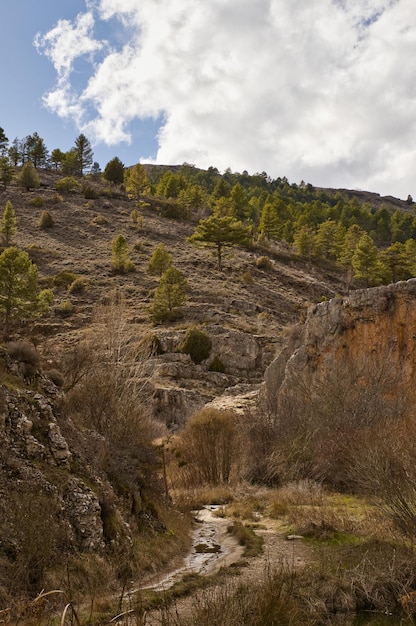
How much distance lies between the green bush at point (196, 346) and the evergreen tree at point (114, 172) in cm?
6224

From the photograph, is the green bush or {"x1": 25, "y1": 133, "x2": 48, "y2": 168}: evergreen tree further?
{"x1": 25, "y1": 133, "x2": 48, "y2": 168}: evergreen tree

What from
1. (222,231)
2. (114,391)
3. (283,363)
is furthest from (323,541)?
(222,231)

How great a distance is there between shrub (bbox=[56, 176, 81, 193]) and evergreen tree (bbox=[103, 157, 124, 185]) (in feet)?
31.2

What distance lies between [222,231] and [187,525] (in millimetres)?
47883

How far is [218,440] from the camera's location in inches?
1042

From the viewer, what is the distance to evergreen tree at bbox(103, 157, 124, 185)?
→ 95062 mm

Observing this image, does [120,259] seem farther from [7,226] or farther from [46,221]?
[46,221]

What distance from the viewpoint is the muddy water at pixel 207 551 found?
10422 mm

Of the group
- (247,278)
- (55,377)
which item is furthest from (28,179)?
(55,377)

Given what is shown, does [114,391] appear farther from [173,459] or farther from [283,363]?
[283,363]

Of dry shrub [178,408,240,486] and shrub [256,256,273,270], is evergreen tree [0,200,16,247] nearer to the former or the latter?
shrub [256,256,273,270]

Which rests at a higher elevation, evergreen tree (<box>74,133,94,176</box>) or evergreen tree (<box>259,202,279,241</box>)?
evergreen tree (<box>74,133,94,176</box>)

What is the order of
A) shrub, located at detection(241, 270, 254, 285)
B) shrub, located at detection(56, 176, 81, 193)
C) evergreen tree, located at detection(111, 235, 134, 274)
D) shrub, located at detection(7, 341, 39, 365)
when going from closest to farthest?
1. shrub, located at detection(7, 341, 39, 365)
2. evergreen tree, located at detection(111, 235, 134, 274)
3. shrub, located at detection(241, 270, 254, 285)
4. shrub, located at detection(56, 176, 81, 193)

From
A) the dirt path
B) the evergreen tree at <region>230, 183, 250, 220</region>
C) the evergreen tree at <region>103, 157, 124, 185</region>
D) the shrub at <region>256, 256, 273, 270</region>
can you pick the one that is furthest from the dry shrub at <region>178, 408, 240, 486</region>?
the evergreen tree at <region>103, 157, 124, 185</region>
